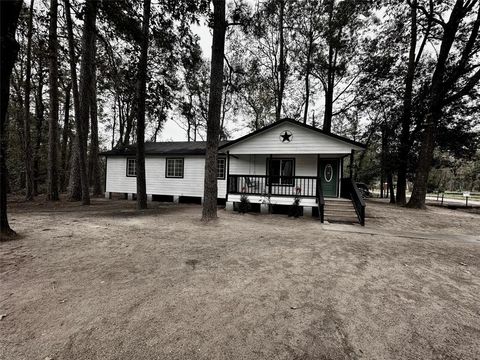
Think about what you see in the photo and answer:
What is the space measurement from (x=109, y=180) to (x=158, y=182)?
397cm

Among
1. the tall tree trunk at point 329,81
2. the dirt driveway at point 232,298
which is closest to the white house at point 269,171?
the dirt driveway at point 232,298

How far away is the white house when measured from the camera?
953cm

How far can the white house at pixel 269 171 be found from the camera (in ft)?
31.3

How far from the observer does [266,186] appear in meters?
10.4

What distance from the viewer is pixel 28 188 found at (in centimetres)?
1171

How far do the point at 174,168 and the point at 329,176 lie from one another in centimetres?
962

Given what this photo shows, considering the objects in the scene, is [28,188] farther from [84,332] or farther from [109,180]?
[84,332]

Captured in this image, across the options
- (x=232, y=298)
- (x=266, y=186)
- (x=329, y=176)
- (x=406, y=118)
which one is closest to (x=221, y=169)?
(x=266, y=186)

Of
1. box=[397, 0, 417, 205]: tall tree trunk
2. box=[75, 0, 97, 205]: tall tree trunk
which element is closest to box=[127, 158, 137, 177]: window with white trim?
box=[75, 0, 97, 205]: tall tree trunk

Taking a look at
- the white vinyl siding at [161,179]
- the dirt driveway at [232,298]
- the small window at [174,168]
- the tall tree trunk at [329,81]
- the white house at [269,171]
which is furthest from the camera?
the tall tree trunk at [329,81]

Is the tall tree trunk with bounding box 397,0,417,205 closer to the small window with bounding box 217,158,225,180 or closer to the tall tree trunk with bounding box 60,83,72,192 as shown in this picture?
the small window with bounding box 217,158,225,180

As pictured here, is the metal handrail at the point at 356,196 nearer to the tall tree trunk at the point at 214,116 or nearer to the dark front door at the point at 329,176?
the dark front door at the point at 329,176

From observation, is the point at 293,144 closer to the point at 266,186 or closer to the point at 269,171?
the point at 269,171

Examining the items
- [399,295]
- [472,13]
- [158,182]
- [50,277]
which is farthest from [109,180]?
[472,13]
